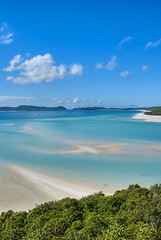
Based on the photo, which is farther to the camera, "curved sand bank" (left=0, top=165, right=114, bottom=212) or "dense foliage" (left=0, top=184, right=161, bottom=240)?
Result: "curved sand bank" (left=0, top=165, right=114, bottom=212)

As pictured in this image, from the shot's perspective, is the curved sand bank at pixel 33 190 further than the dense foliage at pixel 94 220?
Yes

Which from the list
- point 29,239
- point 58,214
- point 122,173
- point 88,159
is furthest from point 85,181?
point 29,239

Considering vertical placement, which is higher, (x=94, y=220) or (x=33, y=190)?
(x=94, y=220)

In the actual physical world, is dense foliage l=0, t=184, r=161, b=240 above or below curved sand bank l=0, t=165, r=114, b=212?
above

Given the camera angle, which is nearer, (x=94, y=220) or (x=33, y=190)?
(x=94, y=220)
